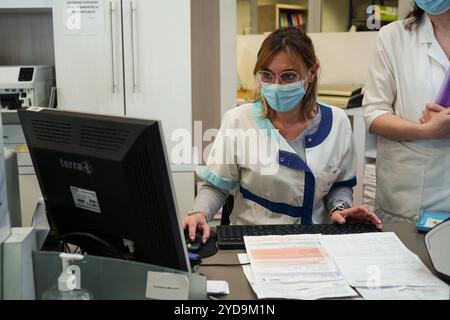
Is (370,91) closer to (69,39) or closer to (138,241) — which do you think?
(138,241)

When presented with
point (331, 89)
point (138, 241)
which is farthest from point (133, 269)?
point (331, 89)

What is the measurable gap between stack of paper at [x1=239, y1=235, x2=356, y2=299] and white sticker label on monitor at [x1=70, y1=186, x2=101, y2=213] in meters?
0.37

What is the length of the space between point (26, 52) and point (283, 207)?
2096 mm

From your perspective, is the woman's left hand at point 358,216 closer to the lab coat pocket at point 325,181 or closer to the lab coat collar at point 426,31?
the lab coat pocket at point 325,181

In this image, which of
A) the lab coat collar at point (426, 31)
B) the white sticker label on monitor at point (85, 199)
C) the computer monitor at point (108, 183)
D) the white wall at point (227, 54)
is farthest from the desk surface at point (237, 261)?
the white wall at point (227, 54)

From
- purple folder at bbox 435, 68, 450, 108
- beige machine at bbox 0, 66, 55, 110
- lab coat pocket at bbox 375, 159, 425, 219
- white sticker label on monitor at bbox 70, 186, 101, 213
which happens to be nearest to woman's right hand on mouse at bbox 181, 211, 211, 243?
white sticker label on monitor at bbox 70, 186, 101, 213

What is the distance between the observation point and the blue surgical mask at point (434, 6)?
156 cm

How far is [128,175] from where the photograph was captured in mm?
915

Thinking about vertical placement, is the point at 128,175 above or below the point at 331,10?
below

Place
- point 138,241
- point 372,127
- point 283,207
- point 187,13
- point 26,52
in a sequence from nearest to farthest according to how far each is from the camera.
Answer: point 138,241
point 283,207
point 372,127
point 187,13
point 26,52

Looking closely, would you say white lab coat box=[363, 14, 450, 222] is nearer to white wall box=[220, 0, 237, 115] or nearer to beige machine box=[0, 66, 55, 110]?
white wall box=[220, 0, 237, 115]

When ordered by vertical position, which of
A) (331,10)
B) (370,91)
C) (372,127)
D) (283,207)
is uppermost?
(331,10)

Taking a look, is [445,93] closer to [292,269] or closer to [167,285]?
[292,269]

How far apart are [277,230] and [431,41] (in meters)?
0.81
